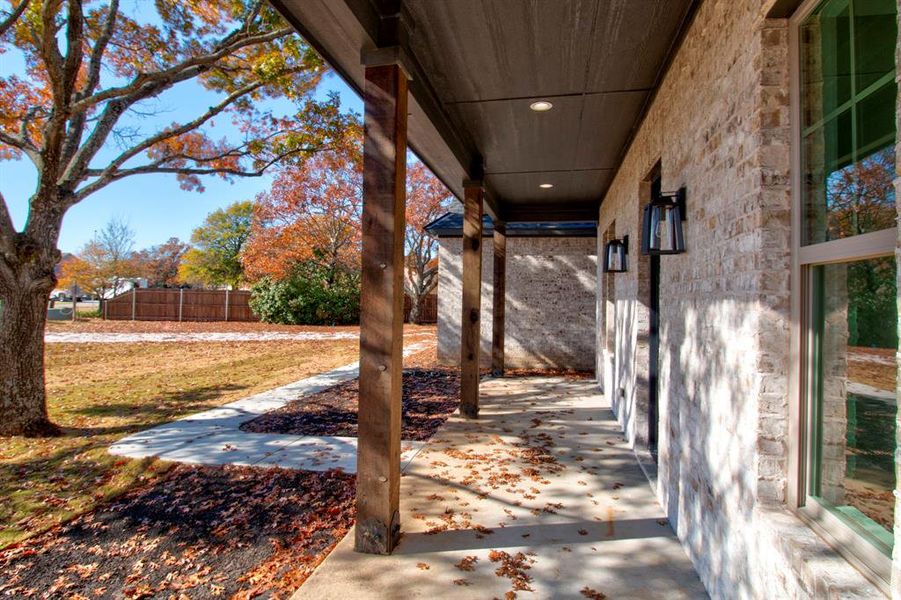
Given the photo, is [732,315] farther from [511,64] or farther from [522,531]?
[511,64]

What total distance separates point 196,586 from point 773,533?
9.03 feet

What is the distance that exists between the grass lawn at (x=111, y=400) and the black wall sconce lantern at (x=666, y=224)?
14.6ft

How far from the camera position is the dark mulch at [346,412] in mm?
5656

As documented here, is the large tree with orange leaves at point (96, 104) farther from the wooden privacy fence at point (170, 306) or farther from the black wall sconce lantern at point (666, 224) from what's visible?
the wooden privacy fence at point (170, 306)

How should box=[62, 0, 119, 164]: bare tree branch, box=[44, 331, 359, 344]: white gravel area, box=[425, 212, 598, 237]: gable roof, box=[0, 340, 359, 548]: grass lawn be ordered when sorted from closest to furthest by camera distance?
box=[0, 340, 359, 548]: grass lawn
box=[62, 0, 119, 164]: bare tree branch
box=[425, 212, 598, 237]: gable roof
box=[44, 331, 359, 344]: white gravel area

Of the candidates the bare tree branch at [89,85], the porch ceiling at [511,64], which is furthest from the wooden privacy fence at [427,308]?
the bare tree branch at [89,85]

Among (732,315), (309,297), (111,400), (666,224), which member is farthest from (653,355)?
(309,297)

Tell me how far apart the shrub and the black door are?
1853cm

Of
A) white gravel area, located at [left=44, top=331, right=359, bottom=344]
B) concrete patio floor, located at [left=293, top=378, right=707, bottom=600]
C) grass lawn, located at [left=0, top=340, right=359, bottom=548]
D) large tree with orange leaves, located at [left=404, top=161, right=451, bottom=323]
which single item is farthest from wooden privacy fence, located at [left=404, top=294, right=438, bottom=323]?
concrete patio floor, located at [left=293, top=378, right=707, bottom=600]

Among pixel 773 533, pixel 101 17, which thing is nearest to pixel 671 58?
pixel 773 533

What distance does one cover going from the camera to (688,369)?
2.91 metres

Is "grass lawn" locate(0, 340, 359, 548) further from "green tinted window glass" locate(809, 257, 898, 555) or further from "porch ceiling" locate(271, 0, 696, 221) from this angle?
"green tinted window glass" locate(809, 257, 898, 555)

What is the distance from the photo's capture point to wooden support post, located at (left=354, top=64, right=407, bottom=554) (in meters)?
2.88

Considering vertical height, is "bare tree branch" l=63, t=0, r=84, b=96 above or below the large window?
above
